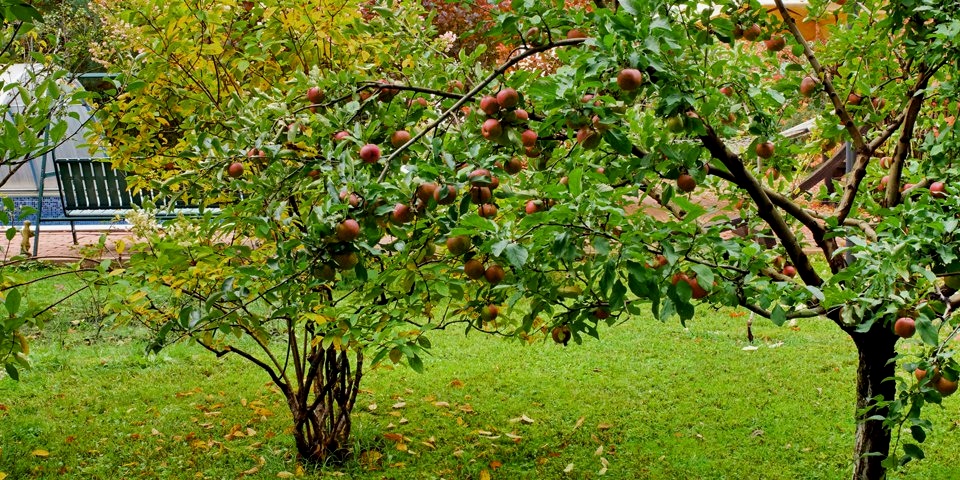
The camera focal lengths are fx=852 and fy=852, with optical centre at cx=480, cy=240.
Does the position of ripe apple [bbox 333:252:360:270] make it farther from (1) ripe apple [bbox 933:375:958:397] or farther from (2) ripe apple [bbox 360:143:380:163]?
(1) ripe apple [bbox 933:375:958:397]

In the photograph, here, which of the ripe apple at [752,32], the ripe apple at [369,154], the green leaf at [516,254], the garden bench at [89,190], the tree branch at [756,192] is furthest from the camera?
the garden bench at [89,190]

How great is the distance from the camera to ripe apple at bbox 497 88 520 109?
73.5 inches

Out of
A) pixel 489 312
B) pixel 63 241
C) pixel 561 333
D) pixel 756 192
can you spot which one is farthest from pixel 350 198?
pixel 63 241

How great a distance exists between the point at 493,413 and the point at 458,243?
2.56m

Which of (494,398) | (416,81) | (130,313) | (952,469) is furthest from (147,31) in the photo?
(952,469)

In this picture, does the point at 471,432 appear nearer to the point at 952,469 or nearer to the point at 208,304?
the point at 952,469

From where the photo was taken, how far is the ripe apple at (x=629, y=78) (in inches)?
65.4

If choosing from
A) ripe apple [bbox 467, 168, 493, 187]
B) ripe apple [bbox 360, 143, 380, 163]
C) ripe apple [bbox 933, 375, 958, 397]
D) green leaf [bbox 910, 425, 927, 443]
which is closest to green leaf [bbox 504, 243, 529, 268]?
ripe apple [bbox 467, 168, 493, 187]

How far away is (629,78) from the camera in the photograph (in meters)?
1.66

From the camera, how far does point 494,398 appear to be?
452cm

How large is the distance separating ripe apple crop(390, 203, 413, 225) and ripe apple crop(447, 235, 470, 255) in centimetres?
13

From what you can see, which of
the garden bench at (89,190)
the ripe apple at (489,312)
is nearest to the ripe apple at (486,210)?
the ripe apple at (489,312)

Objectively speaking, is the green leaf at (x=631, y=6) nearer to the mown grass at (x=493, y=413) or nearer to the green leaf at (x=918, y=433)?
the green leaf at (x=918, y=433)

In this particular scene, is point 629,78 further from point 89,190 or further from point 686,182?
point 89,190
